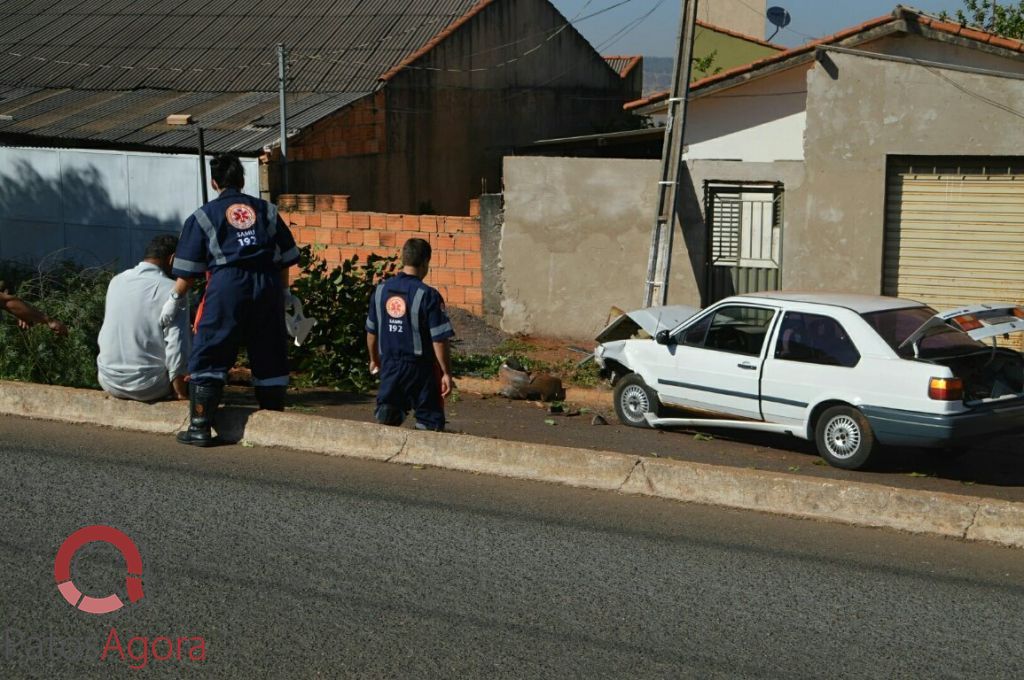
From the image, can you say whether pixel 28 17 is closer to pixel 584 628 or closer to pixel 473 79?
pixel 473 79

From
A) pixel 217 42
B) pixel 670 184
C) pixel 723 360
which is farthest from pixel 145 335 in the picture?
pixel 217 42

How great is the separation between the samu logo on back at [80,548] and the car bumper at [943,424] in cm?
583

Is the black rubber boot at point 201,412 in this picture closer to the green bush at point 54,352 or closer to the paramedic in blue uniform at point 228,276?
the paramedic in blue uniform at point 228,276

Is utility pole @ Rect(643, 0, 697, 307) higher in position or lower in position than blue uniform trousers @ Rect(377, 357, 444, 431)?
higher

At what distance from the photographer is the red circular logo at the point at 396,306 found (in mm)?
7598

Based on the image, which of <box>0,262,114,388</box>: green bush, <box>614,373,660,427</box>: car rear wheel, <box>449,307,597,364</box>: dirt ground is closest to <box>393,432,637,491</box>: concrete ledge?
<box>0,262,114,388</box>: green bush

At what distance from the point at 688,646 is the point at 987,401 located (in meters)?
5.24

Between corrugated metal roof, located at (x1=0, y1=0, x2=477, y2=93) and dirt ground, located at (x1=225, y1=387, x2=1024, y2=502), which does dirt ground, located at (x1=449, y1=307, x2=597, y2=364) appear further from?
corrugated metal roof, located at (x1=0, y1=0, x2=477, y2=93)

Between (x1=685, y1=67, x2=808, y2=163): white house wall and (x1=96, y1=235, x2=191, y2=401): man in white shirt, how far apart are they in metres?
11.0

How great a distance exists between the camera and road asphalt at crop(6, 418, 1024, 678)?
4.92 m

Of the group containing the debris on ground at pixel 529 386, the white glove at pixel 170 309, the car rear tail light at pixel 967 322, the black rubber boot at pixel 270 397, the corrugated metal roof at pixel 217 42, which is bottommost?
the debris on ground at pixel 529 386

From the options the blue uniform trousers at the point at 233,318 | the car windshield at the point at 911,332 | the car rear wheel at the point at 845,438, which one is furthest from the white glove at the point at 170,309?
the car windshield at the point at 911,332

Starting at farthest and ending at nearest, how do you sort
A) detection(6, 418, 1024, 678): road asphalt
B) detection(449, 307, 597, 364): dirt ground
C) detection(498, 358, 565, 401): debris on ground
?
detection(449, 307, 597, 364): dirt ground → detection(498, 358, 565, 401): debris on ground → detection(6, 418, 1024, 678): road asphalt

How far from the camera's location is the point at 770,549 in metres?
6.30
